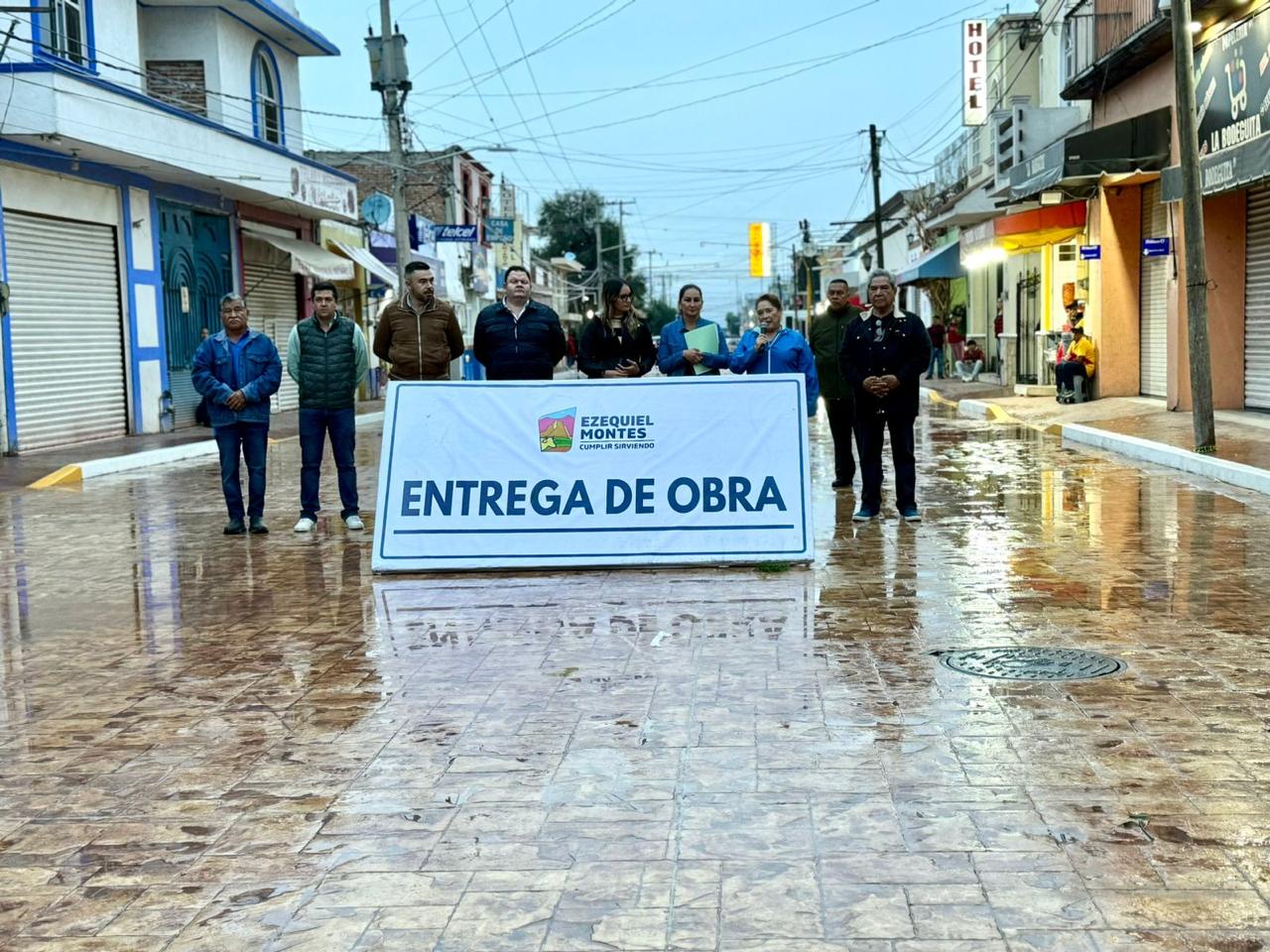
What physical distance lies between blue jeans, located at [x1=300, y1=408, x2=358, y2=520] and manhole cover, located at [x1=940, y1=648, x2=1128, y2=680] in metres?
5.82

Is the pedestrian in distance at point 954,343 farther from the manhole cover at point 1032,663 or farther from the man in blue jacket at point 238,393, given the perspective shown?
the manhole cover at point 1032,663

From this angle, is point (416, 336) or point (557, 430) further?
point (416, 336)

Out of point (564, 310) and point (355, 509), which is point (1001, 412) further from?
point (564, 310)

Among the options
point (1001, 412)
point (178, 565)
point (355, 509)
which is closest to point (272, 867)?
point (178, 565)

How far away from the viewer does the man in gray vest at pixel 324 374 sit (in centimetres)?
1097

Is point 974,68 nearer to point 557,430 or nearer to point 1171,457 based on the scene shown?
point 1171,457

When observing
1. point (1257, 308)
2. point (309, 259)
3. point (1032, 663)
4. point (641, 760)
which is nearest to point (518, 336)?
point (1032, 663)

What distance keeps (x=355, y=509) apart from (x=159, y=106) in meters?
12.3

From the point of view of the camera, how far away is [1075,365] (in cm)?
2392

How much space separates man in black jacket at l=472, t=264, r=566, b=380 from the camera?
10766mm

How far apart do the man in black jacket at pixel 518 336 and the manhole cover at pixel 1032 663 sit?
16.3ft

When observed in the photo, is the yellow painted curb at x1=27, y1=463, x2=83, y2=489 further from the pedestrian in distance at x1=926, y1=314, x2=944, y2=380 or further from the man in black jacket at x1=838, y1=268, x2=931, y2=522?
the pedestrian in distance at x1=926, y1=314, x2=944, y2=380

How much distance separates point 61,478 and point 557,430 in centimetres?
904

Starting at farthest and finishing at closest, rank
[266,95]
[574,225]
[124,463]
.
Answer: [574,225]
[266,95]
[124,463]
